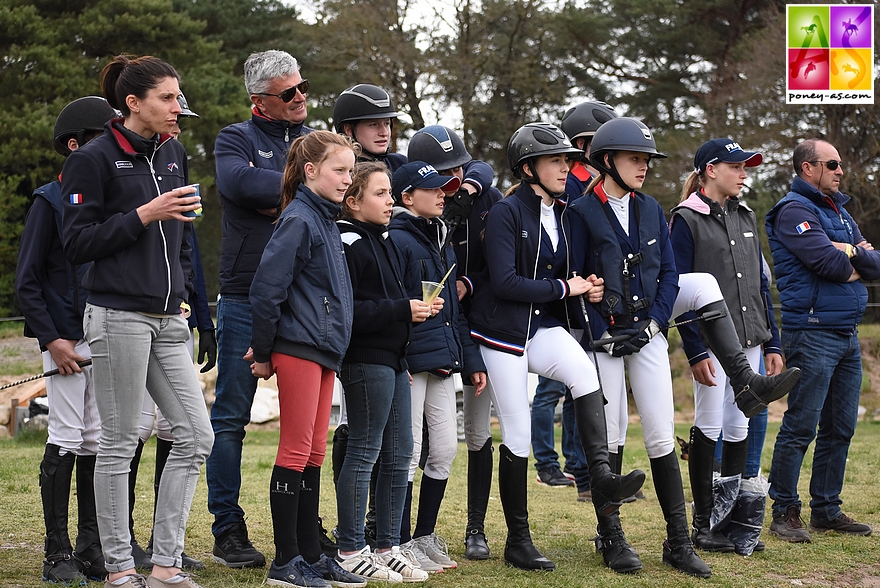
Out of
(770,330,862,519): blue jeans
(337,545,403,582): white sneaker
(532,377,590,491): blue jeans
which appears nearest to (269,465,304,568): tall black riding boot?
(337,545,403,582): white sneaker

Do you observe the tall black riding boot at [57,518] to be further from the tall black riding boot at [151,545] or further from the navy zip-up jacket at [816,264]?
the navy zip-up jacket at [816,264]

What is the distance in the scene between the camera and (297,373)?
4.38 meters

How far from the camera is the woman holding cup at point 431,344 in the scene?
499 cm

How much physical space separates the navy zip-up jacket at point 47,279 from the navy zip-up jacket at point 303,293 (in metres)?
1.06

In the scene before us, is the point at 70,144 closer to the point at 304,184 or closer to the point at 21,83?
the point at 304,184

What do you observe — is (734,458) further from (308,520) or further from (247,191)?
(247,191)

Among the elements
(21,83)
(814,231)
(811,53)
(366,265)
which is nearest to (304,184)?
(366,265)

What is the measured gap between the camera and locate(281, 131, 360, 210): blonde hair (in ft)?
15.1

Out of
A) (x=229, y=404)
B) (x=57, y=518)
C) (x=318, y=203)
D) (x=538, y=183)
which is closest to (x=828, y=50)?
(x=538, y=183)

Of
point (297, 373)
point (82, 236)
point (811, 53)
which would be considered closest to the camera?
point (82, 236)

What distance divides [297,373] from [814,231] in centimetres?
351

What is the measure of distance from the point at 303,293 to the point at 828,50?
48.6ft

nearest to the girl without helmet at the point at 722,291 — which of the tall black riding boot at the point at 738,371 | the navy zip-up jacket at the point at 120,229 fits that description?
the tall black riding boot at the point at 738,371

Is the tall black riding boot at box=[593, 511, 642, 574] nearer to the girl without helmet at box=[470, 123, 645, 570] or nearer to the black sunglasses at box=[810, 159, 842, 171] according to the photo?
the girl without helmet at box=[470, 123, 645, 570]
